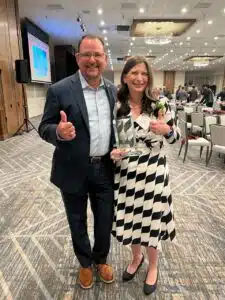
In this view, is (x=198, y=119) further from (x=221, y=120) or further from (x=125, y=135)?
(x=125, y=135)

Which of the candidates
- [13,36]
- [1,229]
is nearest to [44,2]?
[13,36]

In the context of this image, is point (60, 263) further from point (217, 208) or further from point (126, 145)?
point (217, 208)

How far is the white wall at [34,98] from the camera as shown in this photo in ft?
38.7

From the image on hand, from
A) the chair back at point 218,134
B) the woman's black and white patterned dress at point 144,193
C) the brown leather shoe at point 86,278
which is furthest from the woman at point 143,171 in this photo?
the chair back at point 218,134

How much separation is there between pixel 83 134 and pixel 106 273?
43.9 inches

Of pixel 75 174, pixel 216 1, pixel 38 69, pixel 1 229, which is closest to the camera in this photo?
pixel 75 174

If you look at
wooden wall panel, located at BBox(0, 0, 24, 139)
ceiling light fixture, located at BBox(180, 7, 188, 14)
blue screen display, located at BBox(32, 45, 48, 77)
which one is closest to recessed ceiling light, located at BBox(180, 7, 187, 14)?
ceiling light fixture, located at BBox(180, 7, 188, 14)

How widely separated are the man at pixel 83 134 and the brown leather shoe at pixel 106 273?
13.1 inches

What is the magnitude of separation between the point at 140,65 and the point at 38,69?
1010 cm

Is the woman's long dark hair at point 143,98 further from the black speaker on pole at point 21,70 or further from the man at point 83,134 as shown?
the black speaker on pole at point 21,70

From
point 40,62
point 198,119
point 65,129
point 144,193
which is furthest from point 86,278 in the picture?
point 40,62

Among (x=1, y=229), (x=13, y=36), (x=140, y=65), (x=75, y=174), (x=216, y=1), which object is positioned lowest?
(x=1, y=229)

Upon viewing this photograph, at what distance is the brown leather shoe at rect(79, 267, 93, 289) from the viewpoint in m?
1.87

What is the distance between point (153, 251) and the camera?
1.80 metres
